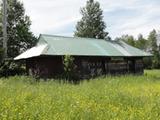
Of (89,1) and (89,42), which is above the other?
(89,1)

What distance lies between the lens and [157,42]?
8656 centimetres

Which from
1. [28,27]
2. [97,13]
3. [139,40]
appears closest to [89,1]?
[97,13]

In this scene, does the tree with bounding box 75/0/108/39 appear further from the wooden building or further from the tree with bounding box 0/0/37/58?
the wooden building

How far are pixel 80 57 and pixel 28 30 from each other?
20.6m

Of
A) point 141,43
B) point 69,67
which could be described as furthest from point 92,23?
point 69,67

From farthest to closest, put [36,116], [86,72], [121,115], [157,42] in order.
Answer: [157,42]
[86,72]
[121,115]
[36,116]

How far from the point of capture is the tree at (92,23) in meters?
66.6

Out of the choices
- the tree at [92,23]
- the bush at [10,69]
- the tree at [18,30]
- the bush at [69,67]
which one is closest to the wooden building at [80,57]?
the bush at [69,67]

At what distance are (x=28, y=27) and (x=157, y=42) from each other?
43.7 metres

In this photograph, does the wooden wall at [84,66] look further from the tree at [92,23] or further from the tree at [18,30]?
the tree at [92,23]

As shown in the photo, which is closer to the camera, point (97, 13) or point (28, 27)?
point (28, 27)

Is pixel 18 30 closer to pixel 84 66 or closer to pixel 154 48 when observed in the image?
pixel 84 66

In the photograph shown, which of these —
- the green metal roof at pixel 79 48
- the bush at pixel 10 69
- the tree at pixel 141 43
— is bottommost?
the bush at pixel 10 69

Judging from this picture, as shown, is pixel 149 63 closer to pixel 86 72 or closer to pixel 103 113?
pixel 86 72
